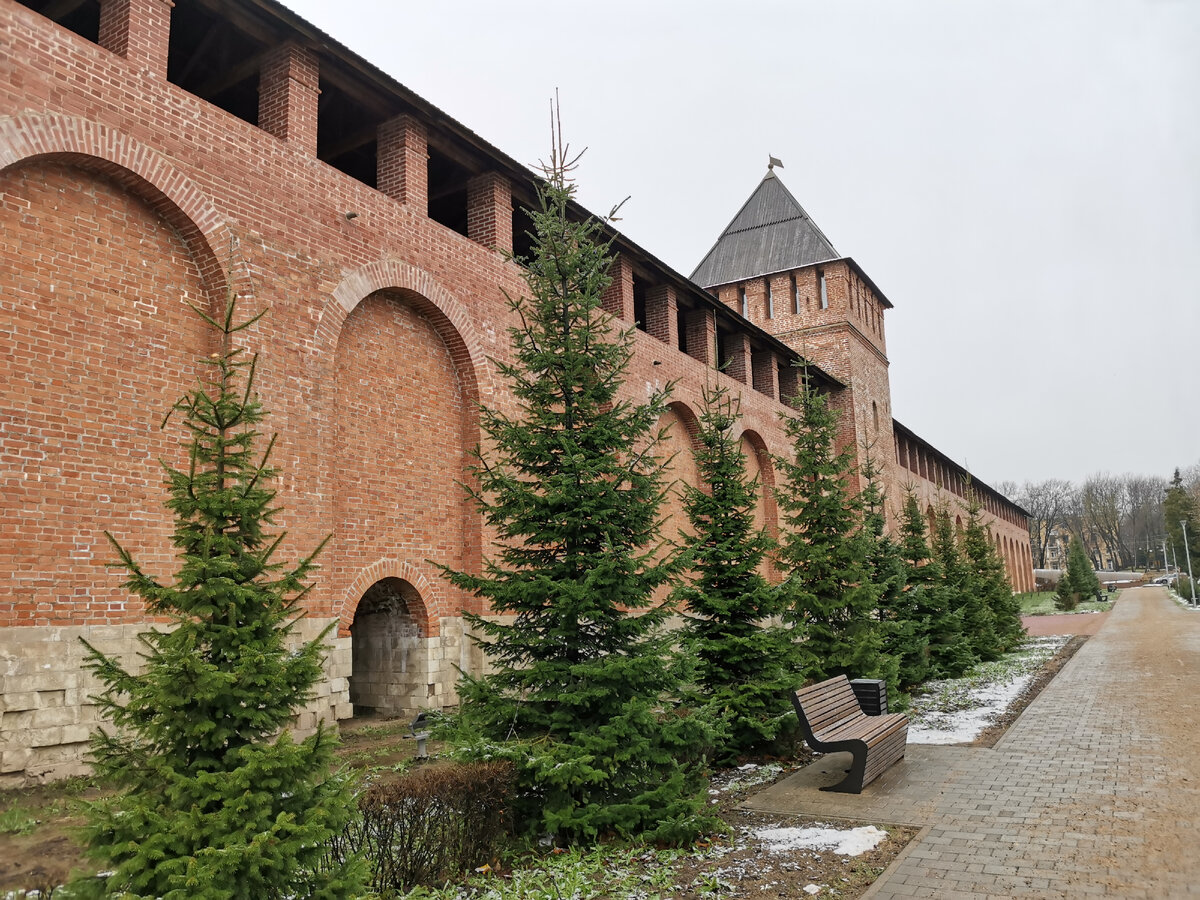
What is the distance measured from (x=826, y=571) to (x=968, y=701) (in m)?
3.62

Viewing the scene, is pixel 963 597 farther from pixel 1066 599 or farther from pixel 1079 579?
pixel 1079 579

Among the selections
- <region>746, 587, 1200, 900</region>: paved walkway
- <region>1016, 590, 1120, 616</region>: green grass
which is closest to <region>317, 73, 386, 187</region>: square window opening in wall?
<region>746, 587, 1200, 900</region>: paved walkway

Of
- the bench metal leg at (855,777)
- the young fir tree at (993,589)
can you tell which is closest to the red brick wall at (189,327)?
the bench metal leg at (855,777)

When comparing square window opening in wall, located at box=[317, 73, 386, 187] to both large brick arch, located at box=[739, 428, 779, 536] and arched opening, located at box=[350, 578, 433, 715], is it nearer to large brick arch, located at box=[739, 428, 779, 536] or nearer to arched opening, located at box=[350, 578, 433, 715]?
arched opening, located at box=[350, 578, 433, 715]

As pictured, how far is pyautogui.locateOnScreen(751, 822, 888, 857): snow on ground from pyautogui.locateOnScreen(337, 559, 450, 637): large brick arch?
625cm

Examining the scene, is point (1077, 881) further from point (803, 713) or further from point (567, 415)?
point (567, 415)

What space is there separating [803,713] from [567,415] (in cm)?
344

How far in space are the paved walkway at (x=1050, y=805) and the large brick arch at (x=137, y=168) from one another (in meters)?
7.04

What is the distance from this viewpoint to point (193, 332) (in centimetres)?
898

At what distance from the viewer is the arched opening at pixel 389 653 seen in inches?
453

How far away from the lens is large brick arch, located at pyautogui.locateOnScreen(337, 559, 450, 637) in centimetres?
1059

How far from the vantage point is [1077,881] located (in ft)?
15.9

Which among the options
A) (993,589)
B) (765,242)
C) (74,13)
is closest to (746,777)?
(74,13)

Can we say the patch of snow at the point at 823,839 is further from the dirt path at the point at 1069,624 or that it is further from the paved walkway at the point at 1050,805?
the dirt path at the point at 1069,624
